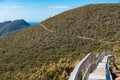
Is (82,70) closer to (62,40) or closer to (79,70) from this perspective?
(79,70)

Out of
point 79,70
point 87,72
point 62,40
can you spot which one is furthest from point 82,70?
point 62,40

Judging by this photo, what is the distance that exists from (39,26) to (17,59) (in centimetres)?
3290

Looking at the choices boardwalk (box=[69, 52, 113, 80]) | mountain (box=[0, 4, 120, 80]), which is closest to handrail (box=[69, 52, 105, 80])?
boardwalk (box=[69, 52, 113, 80])

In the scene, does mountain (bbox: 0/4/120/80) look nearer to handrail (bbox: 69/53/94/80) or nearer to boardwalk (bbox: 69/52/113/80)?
boardwalk (bbox: 69/52/113/80)

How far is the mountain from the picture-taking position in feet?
184

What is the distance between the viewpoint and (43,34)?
266ft

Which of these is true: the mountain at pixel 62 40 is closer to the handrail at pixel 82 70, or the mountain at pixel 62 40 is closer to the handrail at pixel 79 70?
the handrail at pixel 82 70

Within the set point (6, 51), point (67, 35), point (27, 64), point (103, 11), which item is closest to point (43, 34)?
point (67, 35)

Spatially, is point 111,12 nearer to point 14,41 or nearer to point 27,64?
point 14,41

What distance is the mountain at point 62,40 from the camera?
5616cm

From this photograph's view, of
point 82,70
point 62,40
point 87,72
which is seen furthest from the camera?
point 62,40

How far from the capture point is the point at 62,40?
→ 72812mm

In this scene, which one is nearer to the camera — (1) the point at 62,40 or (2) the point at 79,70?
(2) the point at 79,70

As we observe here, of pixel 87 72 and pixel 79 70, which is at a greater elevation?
pixel 79 70
